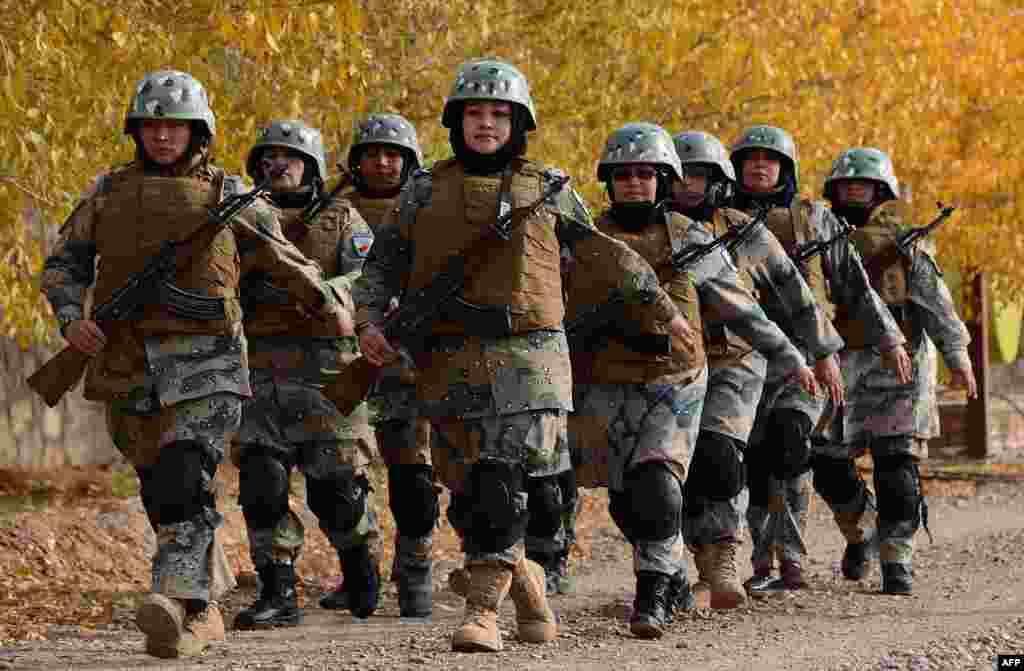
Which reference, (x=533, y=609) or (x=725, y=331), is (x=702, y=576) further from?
(x=533, y=609)

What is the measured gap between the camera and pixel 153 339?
7.67 meters

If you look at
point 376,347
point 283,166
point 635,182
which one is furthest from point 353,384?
point 283,166

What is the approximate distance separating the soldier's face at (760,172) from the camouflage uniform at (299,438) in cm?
222

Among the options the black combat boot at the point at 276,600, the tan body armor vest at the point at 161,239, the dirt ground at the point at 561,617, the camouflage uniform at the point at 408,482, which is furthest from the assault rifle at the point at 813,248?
the tan body armor vest at the point at 161,239

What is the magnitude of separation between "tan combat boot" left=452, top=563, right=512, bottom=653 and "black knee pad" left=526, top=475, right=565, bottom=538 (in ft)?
2.23

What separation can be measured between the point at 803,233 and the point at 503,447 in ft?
10.4

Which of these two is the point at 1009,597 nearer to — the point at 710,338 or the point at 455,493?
the point at 710,338

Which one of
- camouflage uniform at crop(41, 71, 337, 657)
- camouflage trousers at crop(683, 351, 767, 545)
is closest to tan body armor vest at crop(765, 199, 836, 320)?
camouflage trousers at crop(683, 351, 767, 545)

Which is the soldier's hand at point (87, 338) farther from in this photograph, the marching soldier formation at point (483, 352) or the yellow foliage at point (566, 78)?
the yellow foliage at point (566, 78)

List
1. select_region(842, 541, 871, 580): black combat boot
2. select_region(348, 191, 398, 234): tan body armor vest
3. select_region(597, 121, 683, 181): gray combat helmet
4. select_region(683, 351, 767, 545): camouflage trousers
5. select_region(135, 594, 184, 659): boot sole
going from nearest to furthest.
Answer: select_region(135, 594, 184, 659): boot sole, select_region(597, 121, 683, 181): gray combat helmet, select_region(683, 351, 767, 545): camouflage trousers, select_region(348, 191, 398, 234): tan body armor vest, select_region(842, 541, 871, 580): black combat boot

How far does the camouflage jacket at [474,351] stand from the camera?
7676 millimetres

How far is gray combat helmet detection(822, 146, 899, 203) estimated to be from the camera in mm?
10891

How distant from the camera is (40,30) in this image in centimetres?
862

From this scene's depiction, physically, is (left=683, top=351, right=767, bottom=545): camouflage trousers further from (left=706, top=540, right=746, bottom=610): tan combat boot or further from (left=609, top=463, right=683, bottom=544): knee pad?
(left=609, top=463, right=683, bottom=544): knee pad
